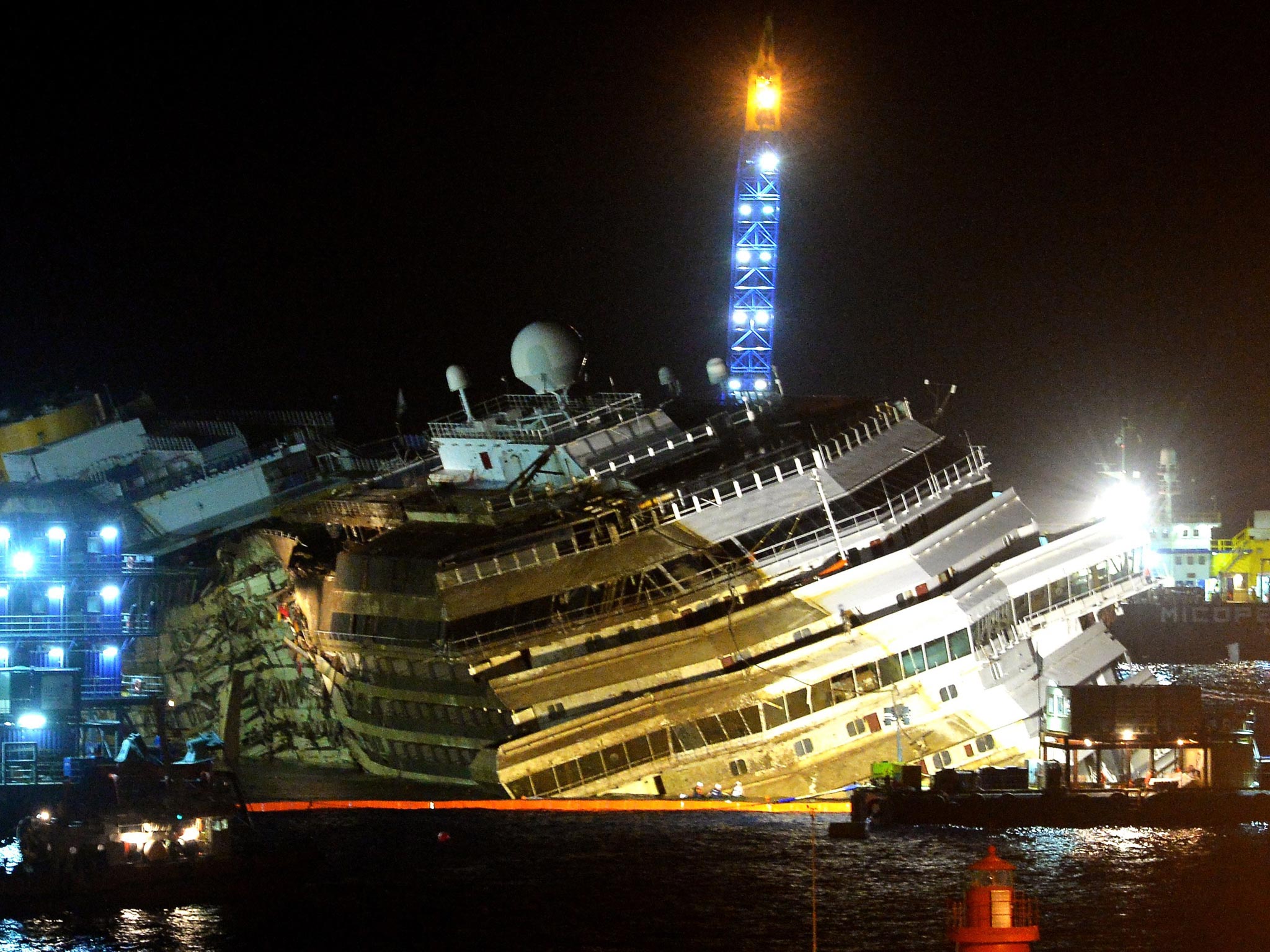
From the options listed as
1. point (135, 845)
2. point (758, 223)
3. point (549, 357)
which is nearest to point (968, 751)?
point (549, 357)

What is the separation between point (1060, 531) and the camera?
68.6 metres

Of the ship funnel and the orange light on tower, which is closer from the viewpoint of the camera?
the ship funnel

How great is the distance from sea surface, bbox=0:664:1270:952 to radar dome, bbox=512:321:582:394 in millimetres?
17547

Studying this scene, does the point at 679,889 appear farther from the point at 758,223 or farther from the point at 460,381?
the point at 758,223

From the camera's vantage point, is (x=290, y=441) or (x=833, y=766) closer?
(x=833, y=766)

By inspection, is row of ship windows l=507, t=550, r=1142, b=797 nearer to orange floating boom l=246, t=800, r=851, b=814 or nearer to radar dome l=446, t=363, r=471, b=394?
orange floating boom l=246, t=800, r=851, b=814

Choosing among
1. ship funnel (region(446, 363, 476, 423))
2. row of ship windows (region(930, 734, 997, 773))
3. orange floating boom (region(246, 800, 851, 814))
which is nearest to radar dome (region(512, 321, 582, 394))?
ship funnel (region(446, 363, 476, 423))

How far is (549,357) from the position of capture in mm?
71625

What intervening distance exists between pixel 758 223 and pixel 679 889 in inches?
2152

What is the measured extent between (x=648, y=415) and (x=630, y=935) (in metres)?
26.4

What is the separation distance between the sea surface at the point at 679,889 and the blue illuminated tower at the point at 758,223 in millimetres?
42321

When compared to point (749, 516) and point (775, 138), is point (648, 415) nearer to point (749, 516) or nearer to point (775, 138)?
point (749, 516)

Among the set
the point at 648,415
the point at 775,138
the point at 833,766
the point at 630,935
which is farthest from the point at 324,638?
the point at 775,138

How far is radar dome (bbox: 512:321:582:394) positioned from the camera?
71.6 m
